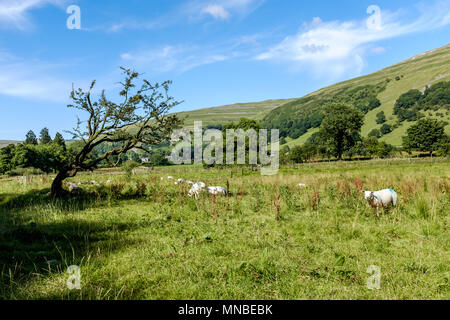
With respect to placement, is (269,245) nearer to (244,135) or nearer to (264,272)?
(264,272)

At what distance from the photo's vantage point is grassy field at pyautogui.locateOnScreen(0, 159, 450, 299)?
15.5 ft

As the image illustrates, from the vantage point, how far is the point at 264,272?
5340mm

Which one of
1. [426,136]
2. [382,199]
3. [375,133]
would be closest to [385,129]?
[375,133]

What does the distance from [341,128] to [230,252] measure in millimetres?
81757

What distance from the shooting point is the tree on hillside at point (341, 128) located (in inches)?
3108

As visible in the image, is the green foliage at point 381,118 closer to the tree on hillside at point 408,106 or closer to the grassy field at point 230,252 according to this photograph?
the tree on hillside at point 408,106

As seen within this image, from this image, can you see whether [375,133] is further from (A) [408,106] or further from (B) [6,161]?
(B) [6,161]

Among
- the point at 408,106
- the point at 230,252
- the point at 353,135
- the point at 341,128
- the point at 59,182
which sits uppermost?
the point at 408,106

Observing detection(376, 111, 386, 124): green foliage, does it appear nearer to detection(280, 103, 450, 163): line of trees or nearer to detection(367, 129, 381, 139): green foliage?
detection(367, 129, 381, 139): green foliage

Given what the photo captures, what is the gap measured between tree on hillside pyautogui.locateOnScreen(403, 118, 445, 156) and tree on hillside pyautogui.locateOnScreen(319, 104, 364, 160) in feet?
86.2

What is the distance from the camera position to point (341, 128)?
79.3m

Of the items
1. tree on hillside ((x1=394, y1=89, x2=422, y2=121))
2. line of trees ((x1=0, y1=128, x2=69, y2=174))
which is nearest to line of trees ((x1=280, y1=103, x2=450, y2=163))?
tree on hillside ((x1=394, y1=89, x2=422, y2=121))
